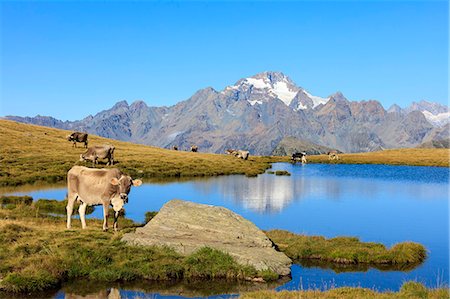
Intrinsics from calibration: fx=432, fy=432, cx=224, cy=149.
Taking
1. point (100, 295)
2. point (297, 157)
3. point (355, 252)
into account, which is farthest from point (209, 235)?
point (297, 157)

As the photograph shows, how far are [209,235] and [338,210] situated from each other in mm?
23183

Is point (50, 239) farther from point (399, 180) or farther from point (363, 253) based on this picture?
point (399, 180)

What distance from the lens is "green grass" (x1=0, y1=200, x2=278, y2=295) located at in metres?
19.6

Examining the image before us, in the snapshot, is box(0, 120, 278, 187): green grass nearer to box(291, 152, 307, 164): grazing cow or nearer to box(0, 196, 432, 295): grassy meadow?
box(0, 196, 432, 295): grassy meadow

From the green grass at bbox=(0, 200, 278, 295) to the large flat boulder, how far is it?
604mm

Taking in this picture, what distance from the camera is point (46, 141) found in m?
91.9

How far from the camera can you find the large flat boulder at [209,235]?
22281 mm

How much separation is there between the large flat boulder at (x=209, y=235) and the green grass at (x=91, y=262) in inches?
23.8

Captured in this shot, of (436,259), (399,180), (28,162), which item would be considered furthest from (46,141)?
(436,259)

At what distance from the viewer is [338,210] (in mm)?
43594

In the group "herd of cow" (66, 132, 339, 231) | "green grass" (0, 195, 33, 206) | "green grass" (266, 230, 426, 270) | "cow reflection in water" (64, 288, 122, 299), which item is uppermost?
"herd of cow" (66, 132, 339, 231)

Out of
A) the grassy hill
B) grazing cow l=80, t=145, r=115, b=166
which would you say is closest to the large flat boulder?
the grassy hill

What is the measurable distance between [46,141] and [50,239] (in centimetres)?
7504

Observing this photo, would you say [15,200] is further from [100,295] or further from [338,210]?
[338,210]
